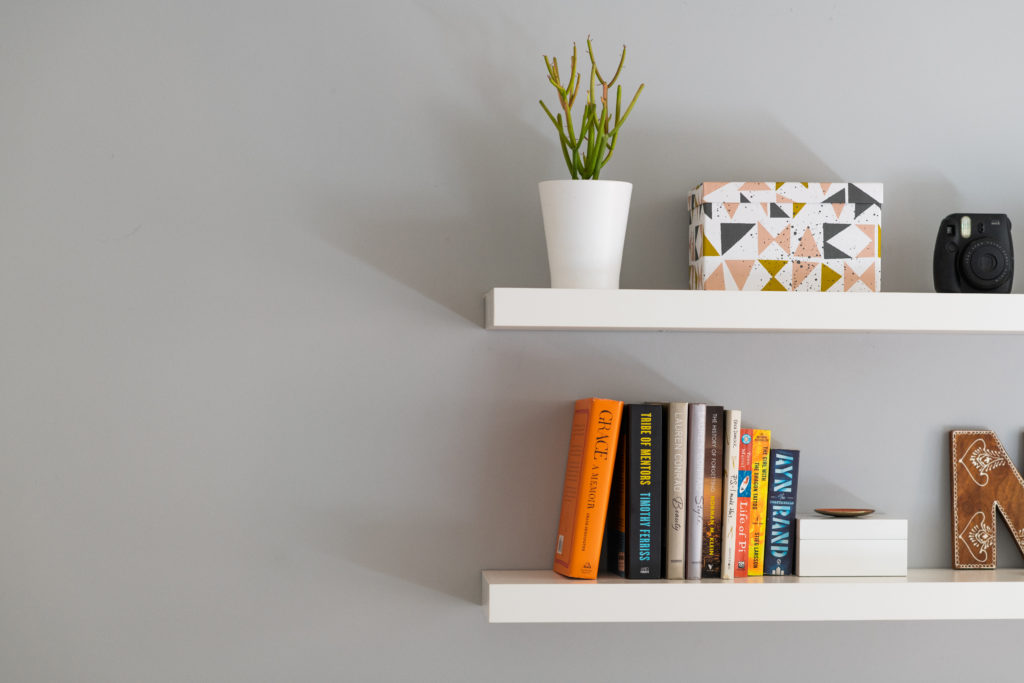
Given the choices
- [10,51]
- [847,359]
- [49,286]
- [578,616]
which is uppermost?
[10,51]

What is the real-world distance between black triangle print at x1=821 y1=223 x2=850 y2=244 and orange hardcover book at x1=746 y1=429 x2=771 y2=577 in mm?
282

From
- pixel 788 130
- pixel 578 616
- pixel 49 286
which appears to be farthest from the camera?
pixel 788 130

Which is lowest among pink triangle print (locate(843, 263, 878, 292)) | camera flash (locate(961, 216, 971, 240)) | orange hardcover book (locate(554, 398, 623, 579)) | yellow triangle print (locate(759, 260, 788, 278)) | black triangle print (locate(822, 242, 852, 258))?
orange hardcover book (locate(554, 398, 623, 579))

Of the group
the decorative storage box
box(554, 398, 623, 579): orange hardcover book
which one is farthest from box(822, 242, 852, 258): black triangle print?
box(554, 398, 623, 579): orange hardcover book

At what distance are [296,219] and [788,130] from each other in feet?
2.44

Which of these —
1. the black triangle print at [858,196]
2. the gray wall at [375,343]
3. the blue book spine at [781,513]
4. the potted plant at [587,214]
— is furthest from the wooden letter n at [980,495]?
the potted plant at [587,214]

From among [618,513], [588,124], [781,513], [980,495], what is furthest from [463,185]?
[980,495]

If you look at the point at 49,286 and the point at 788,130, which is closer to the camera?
the point at 49,286

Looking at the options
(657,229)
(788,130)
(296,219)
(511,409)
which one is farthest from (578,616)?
(788,130)

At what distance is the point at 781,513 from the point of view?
1289 mm

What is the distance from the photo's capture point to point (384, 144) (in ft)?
4.40

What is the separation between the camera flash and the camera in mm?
1289

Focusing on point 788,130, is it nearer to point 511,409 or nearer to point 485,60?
point 485,60

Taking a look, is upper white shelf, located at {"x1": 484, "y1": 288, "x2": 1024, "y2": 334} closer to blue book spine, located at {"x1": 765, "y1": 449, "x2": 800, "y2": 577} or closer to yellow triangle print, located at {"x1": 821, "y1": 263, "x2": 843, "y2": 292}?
yellow triangle print, located at {"x1": 821, "y1": 263, "x2": 843, "y2": 292}
